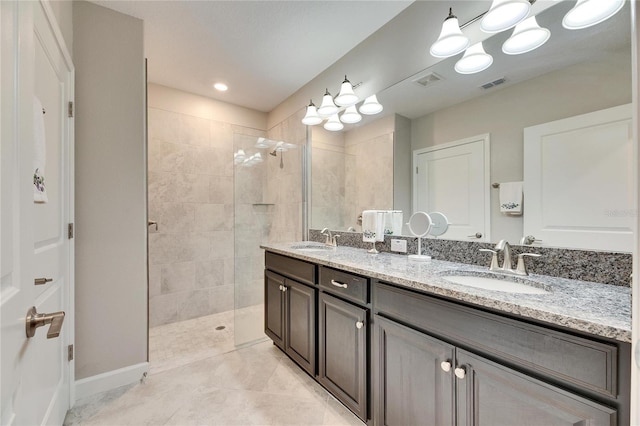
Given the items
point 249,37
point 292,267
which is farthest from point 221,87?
point 292,267

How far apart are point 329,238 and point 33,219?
1.95 meters

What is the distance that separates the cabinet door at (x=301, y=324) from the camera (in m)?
1.72

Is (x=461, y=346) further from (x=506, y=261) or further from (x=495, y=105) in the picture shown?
(x=495, y=105)

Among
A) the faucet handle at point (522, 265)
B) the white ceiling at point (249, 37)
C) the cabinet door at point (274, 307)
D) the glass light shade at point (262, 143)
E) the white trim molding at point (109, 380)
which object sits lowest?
the white trim molding at point (109, 380)

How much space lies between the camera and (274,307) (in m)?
2.18

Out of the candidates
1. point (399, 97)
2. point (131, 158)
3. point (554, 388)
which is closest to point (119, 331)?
point (131, 158)

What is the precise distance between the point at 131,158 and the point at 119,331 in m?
1.19

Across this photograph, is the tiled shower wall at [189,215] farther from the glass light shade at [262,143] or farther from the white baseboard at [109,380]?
the white baseboard at [109,380]

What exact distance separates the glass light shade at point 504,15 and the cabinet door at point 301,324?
1734 millimetres

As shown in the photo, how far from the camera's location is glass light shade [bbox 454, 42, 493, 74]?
1423 mm

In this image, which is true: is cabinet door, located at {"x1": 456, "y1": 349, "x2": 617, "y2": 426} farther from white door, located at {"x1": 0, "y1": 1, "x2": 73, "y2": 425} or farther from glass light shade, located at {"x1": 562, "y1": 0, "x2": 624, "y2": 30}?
glass light shade, located at {"x1": 562, "y1": 0, "x2": 624, "y2": 30}

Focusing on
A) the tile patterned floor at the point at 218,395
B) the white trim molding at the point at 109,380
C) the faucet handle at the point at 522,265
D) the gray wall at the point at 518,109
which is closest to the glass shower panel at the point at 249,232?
the tile patterned floor at the point at 218,395

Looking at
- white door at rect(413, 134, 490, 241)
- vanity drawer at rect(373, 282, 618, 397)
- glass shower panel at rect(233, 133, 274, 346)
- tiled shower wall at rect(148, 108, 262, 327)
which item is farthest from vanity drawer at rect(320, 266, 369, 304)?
tiled shower wall at rect(148, 108, 262, 327)

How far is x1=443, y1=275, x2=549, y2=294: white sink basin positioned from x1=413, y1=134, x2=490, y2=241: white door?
0.26m
